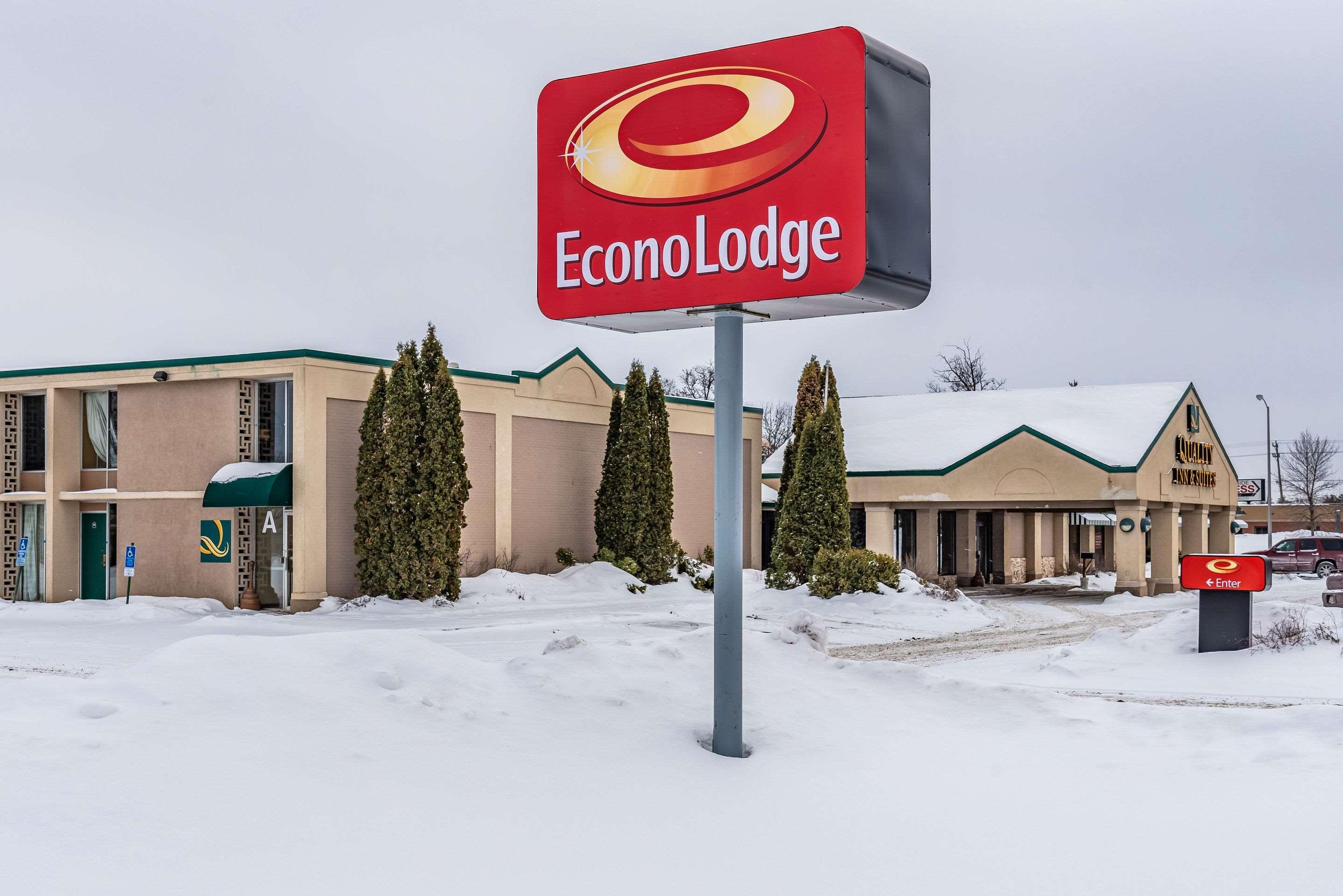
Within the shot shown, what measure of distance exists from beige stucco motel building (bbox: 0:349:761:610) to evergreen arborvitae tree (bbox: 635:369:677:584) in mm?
1591

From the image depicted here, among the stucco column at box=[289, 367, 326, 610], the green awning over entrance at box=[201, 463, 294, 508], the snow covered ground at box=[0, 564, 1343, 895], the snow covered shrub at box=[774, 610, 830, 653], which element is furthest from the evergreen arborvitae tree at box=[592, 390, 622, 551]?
the snow covered ground at box=[0, 564, 1343, 895]

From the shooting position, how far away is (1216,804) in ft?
29.9

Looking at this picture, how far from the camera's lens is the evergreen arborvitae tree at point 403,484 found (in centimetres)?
2500

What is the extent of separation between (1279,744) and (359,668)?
7839 mm

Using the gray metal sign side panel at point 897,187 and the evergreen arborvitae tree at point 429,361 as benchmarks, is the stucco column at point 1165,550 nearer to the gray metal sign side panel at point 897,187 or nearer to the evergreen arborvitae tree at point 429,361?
the evergreen arborvitae tree at point 429,361

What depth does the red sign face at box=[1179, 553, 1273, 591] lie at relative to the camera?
16.2 m

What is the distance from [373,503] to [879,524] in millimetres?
17111

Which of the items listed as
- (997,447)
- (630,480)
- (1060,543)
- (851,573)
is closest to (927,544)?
(997,447)

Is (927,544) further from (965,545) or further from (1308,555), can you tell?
(1308,555)

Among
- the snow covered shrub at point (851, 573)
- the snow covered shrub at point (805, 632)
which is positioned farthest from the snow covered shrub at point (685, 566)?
the snow covered shrub at point (805, 632)

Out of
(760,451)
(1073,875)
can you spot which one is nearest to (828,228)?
(1073,875)

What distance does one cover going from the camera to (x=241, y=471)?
25.0 m

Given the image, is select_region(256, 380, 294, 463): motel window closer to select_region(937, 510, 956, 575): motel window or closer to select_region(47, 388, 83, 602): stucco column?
select_region(47, 388, 83, 602): stucco column

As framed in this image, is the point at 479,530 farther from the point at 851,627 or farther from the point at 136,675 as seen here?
the point at 136,675
